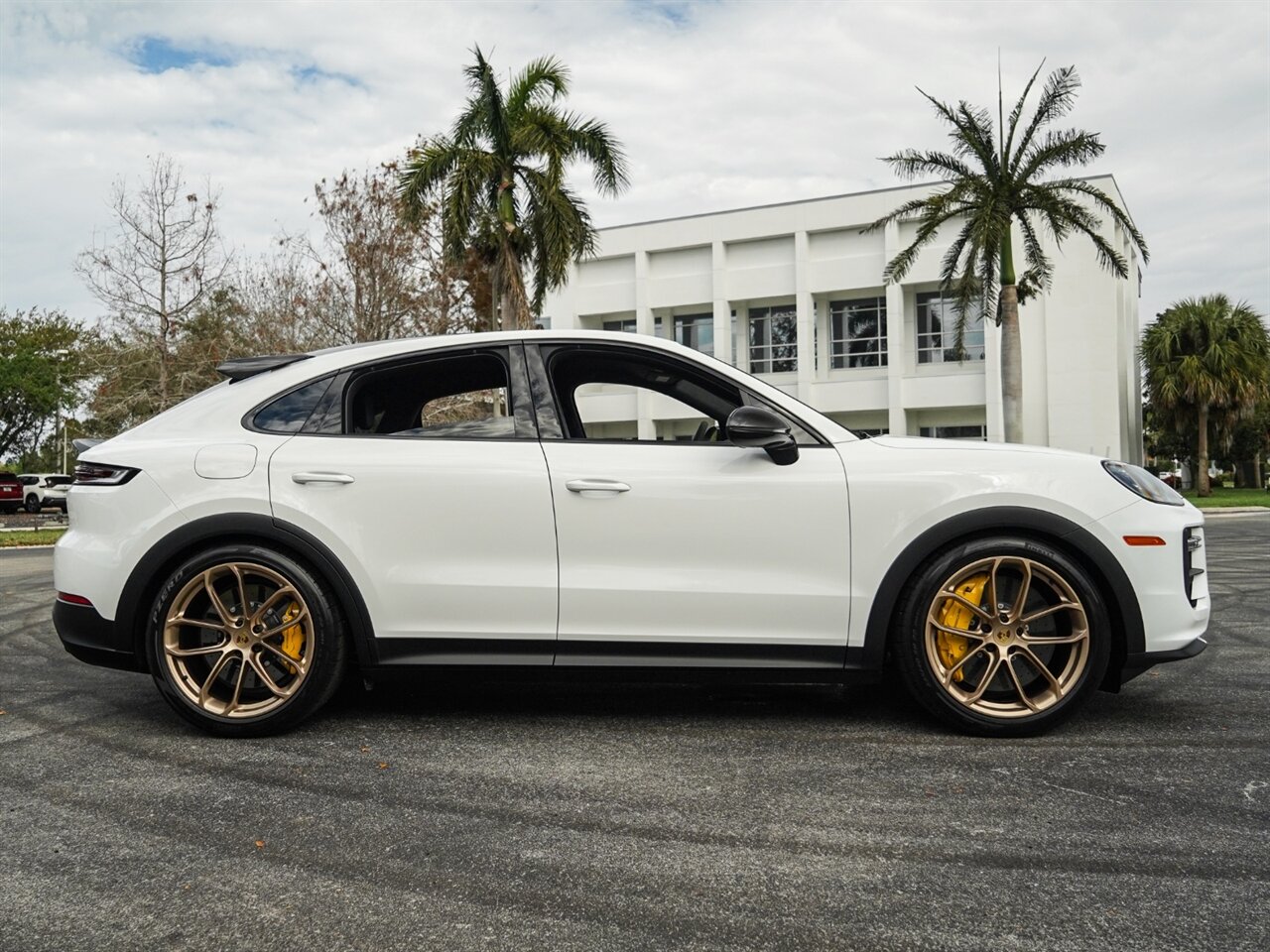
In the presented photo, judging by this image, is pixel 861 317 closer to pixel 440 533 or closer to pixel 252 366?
pixel 252 366

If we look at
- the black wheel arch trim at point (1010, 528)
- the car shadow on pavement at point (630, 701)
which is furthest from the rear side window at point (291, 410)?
the black wheel arch trim at point (1010, 528)

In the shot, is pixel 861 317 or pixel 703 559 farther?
pixel 861 317

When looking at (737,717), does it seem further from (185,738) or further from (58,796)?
(58,796)

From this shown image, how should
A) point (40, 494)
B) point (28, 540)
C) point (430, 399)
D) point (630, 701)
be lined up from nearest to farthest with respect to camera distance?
1. point (430, 399)
2. point (630, 701)
3. point (28, 540)
4. point (40, 494)

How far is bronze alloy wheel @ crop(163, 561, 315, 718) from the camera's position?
159 inches

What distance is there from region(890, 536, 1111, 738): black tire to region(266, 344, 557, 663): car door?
4.58 feet

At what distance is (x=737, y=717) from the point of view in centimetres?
438

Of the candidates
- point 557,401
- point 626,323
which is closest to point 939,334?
point 626,323

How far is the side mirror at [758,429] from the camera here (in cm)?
385

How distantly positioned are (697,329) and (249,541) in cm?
3975

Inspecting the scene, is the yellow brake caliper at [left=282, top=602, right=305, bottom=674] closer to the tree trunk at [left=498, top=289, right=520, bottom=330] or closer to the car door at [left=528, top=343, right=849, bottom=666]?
the car door at [left=528, top=343, right=849, bottom=666]

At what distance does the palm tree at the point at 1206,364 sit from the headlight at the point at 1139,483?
4251 cm

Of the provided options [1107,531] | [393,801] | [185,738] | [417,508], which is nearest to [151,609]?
[185,738]

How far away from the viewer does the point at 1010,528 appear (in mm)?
3957
